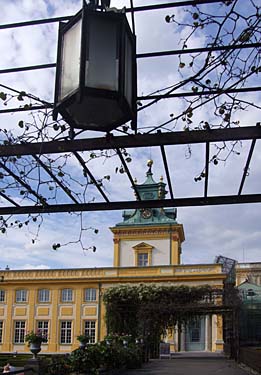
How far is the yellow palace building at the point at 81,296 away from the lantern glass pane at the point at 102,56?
35050 millimetres

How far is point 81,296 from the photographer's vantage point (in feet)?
129

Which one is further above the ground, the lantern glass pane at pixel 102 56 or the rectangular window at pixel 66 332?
the lantern glass pane at pixel 102 56

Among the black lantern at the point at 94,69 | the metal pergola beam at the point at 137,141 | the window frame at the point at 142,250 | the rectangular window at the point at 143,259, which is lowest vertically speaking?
the metal pergola beam at the point at 137,141

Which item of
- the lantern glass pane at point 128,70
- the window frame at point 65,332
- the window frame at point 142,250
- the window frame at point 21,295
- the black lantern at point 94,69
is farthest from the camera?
the window frame at point 142,250

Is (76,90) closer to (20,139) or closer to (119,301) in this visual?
(20,139)

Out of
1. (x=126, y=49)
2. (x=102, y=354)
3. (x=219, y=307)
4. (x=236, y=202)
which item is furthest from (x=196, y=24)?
(x=219, y=307)

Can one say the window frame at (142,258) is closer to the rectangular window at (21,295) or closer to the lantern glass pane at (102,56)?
the rectangular window at (21,295)

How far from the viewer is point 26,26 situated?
2.73 metres

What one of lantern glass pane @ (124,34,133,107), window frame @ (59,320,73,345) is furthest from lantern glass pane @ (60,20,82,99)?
window frame @ (59,320,73,345)

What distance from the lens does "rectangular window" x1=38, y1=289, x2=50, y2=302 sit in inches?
1572

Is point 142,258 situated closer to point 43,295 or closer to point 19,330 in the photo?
point 43,295

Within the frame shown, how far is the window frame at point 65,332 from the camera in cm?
3875

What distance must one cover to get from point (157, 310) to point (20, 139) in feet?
86.7

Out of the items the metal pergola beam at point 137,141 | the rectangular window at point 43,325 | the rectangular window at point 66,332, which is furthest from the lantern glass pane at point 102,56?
the rectangular window at point 43,325
